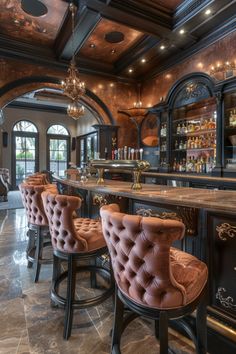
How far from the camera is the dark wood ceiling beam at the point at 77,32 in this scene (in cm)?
405

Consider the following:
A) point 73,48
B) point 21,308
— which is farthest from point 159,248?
point 73,48

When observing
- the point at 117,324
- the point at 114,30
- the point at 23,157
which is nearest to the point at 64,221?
the point at 117,324

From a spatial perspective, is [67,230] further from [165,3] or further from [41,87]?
[41,87]

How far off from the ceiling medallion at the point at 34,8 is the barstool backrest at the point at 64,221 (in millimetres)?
3785

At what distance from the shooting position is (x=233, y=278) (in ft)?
4.84

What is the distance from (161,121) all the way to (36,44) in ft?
11.1

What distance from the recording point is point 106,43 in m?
5.21

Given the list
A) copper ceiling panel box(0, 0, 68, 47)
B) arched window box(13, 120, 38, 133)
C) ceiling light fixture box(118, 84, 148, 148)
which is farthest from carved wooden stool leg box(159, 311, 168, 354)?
arched window box(13, 120, 38, 133)

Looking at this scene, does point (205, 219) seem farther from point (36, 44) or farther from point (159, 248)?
point (36, 44)

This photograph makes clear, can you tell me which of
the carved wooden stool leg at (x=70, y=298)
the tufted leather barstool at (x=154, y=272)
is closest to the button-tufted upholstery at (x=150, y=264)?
the tufted leather barstool at (x=154, y=272)

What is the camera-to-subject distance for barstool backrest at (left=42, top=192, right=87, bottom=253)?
5.81 feet

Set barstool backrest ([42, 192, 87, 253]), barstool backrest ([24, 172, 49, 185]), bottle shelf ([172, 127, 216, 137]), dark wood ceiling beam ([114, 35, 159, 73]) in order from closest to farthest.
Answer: barstool backrest ([42, 192, 87, 253]), barstool backrest ([24, 172, 49, 185]), bottle shelf ([172, 127, 216, 137]), dark wood ceiling beam ([114, 35, 159, 73])

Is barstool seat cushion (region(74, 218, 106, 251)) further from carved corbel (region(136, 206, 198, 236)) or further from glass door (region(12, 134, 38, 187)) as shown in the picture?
glass door (region(12, 134, 38, 187))

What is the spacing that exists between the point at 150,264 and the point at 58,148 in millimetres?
11199
